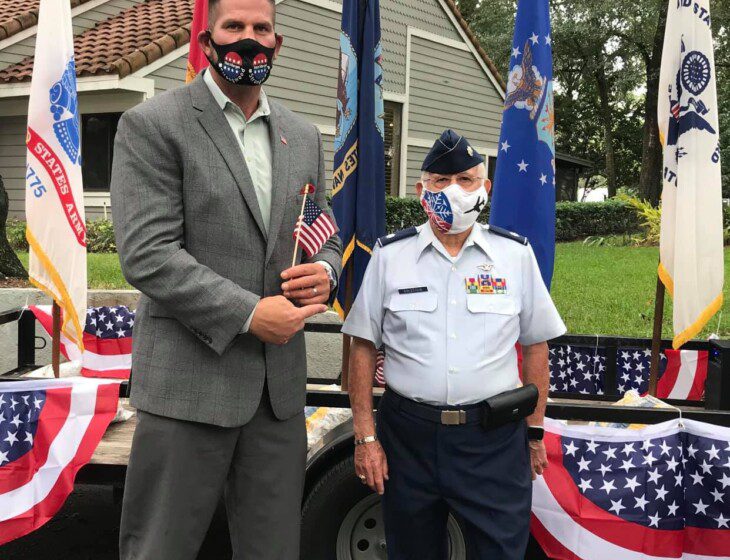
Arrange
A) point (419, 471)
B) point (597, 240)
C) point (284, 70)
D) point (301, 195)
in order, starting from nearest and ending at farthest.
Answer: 1. point (301, 195)
2. point (419, 471)
3. point (284, 70)
4. point (597, 240)

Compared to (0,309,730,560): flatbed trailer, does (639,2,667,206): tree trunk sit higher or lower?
higher

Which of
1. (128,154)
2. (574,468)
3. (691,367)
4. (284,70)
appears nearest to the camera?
(128,154)

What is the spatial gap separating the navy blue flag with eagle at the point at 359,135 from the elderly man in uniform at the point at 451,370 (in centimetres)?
118

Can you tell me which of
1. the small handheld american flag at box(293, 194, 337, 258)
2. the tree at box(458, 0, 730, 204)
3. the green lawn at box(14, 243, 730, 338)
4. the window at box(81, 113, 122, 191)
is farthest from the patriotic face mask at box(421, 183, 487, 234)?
the tree at box(458, 0, 730, 204)

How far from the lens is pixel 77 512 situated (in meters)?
4.26

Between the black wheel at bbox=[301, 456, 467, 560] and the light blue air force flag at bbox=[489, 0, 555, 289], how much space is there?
1.42 m

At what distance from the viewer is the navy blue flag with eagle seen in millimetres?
3594

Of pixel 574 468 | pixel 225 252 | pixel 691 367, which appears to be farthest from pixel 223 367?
pixel 691 367

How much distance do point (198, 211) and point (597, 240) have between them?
17.5 meters

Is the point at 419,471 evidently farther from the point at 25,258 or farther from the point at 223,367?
the point at 25,258

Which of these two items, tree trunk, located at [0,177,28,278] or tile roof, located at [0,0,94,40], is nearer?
tree trunk, located at [0,177,28,278]

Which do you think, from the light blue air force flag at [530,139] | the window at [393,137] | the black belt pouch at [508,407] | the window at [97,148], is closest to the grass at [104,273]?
the window at [97,148]

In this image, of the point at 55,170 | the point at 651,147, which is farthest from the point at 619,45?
the point at 55,170

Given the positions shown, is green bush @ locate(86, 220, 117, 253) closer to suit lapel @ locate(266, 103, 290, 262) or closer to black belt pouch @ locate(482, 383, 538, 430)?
suit lapel @ locate(266, 103, 290, 262)
